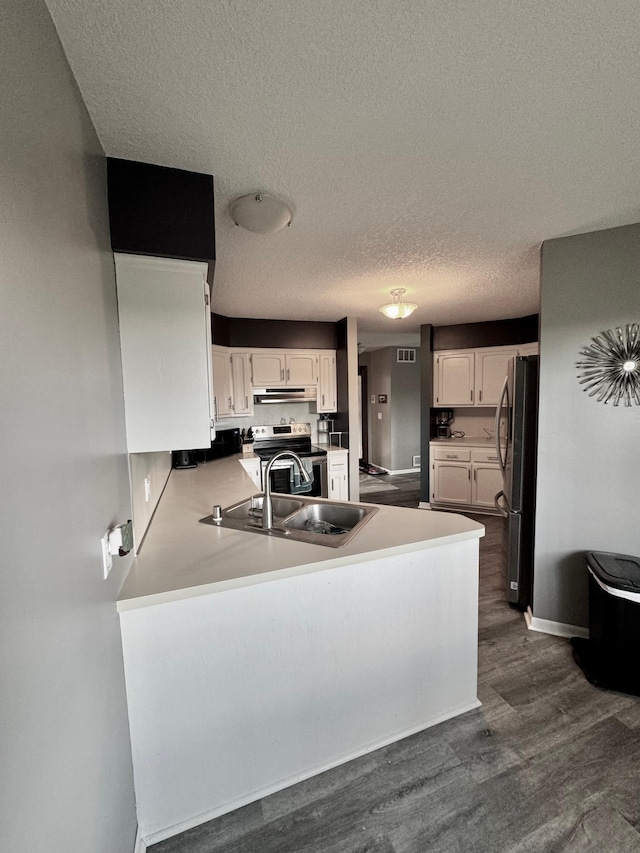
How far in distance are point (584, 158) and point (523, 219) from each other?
0.47m

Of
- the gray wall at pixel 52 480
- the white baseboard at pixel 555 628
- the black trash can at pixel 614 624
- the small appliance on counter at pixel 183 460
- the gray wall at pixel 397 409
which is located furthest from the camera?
the gray wall at pixel 397 409

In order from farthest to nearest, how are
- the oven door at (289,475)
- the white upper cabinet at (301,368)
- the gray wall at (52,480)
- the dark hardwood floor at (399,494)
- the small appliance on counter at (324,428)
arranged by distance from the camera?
the dark hardwood floor at (399,494), the small appliance on counter at (324,428), the white upper cabinet at (301,368), the oven door at (289,475), the gray wall at (52,480)

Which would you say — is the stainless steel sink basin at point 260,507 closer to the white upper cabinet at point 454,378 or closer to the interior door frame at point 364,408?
the white upper cabinet at point 454,378

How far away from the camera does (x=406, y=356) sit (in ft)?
22.5

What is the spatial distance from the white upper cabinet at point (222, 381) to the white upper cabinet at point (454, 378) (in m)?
2.78

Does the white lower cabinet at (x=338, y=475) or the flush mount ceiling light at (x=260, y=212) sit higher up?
the flush mount ceiling light at (x=260, y=212)

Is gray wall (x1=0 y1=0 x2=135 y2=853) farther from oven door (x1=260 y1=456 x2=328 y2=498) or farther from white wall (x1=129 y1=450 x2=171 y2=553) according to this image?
oven door (x1=260 y1=456 x2=328 y2=498)

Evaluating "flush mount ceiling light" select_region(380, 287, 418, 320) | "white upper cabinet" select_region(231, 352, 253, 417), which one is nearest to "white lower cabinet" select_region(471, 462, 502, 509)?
"flush mount ceiling light" select_region(380, 287, 418, 320)

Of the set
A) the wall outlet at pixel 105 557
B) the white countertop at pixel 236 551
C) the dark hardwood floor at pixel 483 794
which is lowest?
the dark hardwood floor at pixel 483 794

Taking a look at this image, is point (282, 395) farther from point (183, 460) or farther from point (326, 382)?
point (183, 460)

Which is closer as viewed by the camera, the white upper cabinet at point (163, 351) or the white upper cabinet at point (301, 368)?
the white upper cabinet at point (163, 351)

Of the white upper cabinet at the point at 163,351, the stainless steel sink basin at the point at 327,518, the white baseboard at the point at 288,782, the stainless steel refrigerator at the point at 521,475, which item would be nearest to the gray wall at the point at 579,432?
the stainless steel refrigerator at the point at 521,475

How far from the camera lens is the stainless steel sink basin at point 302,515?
187 cm

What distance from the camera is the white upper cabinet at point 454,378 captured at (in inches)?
185
